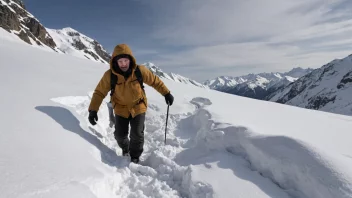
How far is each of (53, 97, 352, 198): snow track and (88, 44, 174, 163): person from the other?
0.42 metres

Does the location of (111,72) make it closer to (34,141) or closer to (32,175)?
(34,141)

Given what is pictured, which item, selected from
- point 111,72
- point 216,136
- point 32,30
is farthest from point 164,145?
point 32,30

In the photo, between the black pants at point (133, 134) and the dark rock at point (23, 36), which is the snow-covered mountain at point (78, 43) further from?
the black pants at point (133, 134)

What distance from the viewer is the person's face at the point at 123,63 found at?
525 centimetres

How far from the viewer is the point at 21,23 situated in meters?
95.6

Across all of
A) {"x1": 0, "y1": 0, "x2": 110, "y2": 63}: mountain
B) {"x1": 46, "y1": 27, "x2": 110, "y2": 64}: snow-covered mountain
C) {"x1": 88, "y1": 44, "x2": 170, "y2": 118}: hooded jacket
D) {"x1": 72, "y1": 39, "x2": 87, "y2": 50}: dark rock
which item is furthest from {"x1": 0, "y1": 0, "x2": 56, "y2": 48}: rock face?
{"x1": 88, "y1": 44, "x2": 170, "y2": 118}: hooded jacket

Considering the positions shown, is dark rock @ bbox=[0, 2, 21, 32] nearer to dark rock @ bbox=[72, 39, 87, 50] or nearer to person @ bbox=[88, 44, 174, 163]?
dark rock @ bbox=[72, 39, 87, 50]

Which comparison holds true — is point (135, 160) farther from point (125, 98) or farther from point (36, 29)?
point (36, 29)

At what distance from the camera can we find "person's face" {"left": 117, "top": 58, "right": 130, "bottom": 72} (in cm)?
525

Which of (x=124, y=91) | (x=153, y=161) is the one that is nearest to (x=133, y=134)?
(x=153, y=161)

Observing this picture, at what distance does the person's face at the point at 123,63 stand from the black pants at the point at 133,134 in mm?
1000

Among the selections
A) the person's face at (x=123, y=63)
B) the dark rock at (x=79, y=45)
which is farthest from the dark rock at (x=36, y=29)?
the person's face at (x=123, y=63)

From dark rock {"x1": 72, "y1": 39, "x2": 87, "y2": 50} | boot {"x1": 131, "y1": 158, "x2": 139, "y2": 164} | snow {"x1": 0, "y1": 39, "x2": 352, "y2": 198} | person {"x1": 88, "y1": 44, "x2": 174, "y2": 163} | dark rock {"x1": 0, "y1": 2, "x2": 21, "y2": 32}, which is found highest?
dark rock {"x1": 72, "y1": 39, "x2": 87, "y2": 50}

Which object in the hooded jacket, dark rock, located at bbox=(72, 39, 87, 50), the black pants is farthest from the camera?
dark rock, located at bbox=(72, 39, 87, 50)
